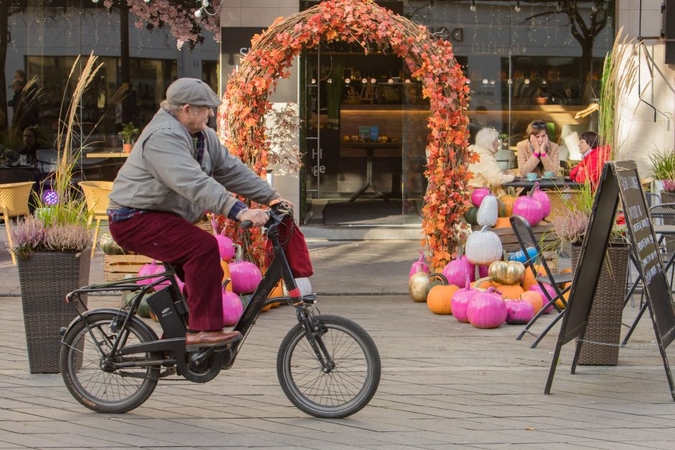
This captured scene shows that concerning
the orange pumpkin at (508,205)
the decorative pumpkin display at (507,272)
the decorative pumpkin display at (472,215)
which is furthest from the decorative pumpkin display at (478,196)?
the decorative pumpkin display at (507,272)

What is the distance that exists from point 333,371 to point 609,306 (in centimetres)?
200

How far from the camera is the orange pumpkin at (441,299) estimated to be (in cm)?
923

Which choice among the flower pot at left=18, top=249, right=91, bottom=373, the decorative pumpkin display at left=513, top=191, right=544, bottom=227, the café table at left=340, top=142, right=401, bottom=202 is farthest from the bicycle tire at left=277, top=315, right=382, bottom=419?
the café table at left=340, top=142, right=401, bottom=202

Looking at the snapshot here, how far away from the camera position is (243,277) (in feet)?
30.0

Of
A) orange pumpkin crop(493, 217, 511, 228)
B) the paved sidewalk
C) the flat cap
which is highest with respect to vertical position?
the flat cap

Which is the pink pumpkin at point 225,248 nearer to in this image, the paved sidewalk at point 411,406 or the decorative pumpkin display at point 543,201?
the paved sidewalk at point 411,406

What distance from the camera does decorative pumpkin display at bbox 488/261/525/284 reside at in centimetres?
926

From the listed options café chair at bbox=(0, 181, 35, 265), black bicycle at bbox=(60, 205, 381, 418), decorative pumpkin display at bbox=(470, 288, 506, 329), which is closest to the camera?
black bicycle at bbox=(60, 205, 381, 418)

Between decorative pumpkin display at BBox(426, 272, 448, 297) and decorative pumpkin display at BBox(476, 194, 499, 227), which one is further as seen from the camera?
decorative pumpkin display at BBox(476, 194, 499, 227)

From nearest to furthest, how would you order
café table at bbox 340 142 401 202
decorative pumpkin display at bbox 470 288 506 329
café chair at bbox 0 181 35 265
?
decorative pumpkin display at bbox 470 288 506 329, café chair at bbox 0 181 35 265, café table at bbox 340 142 401 202

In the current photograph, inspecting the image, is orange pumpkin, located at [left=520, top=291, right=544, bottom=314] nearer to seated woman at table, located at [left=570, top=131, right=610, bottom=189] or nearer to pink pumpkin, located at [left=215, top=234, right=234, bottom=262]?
seated woman at table, located at [left=570, top=131, right=610, bottom=189]

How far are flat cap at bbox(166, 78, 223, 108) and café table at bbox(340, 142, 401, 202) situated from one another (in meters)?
9.78

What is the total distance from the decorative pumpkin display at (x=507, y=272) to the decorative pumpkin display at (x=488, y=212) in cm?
79

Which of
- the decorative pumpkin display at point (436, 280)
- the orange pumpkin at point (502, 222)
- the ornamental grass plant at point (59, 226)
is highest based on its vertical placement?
the ornamental grass plant at point (59, 226)
